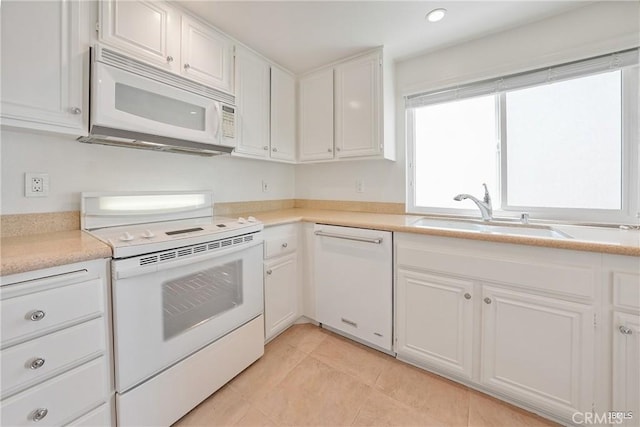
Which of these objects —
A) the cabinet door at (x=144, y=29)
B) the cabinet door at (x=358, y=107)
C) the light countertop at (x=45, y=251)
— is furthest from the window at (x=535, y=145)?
the light countertop at (x=45, y=251)

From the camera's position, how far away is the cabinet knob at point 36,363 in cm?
85

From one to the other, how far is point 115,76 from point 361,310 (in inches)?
75.6

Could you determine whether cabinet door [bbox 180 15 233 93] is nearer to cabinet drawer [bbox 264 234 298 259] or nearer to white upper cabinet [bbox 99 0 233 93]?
white upper cabinet [bbox 99 0 233 93]

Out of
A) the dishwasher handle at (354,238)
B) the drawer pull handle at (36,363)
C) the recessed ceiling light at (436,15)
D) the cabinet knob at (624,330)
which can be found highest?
the recessed ceiling light at (436,15)

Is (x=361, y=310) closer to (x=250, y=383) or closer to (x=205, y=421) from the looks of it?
(x=250, y=383)

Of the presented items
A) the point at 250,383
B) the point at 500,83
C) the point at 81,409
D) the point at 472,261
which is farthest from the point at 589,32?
the point at 81,409

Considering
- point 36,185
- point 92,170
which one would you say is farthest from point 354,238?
point 36,185

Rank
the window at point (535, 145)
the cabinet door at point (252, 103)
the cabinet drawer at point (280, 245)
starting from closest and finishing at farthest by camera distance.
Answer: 1. the window at point (535, 145)
2. the cabinet drawer at point (280, 245)
3. the cabinet door at point (252, 103)

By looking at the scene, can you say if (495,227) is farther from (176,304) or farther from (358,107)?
(176,304)

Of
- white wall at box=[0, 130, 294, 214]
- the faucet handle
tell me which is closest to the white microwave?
white wall at box=[0, 130, 294, 214]

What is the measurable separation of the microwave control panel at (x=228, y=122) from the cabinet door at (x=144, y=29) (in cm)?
34

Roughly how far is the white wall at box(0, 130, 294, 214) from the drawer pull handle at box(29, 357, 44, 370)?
2.56 feet

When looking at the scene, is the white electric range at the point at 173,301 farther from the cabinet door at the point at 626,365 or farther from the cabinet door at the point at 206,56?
the cabinet door at the point at 626,365

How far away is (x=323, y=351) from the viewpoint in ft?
5.86
